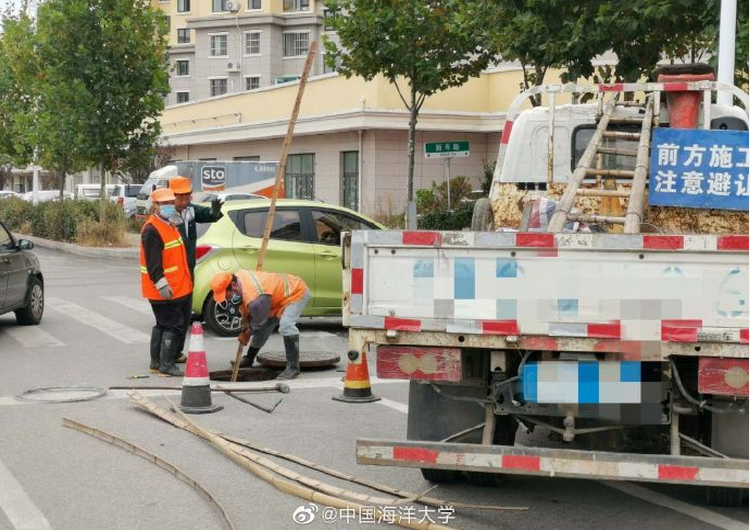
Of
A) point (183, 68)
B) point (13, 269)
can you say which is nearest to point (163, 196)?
point (13, 269)

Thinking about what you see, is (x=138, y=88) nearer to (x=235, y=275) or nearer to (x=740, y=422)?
(x=235, y=275)

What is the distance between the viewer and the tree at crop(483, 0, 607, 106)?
13820mm

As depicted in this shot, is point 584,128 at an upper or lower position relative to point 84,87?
lower

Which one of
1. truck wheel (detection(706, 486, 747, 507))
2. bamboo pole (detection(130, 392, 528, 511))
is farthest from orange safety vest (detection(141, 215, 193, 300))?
truck wheel (detection(706, 486, 747, 507))

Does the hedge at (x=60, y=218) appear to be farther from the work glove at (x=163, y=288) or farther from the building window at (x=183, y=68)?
the building window at (x=183, y=68)

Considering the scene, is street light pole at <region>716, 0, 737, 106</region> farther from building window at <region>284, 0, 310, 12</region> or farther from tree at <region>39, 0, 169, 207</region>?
building window at <region>284, 0, 310, 12</region>

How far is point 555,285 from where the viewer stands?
5.20 meters

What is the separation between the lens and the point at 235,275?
370 inches

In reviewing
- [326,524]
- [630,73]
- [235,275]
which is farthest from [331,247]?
[326,524]

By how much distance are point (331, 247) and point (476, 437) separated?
24.3ft

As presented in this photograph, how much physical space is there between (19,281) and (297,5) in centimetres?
5430

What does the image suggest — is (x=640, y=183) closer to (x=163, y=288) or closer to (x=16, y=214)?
(x=163, y=288)

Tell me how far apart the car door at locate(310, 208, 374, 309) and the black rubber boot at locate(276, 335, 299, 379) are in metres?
2.87

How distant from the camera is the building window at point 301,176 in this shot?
112ft
